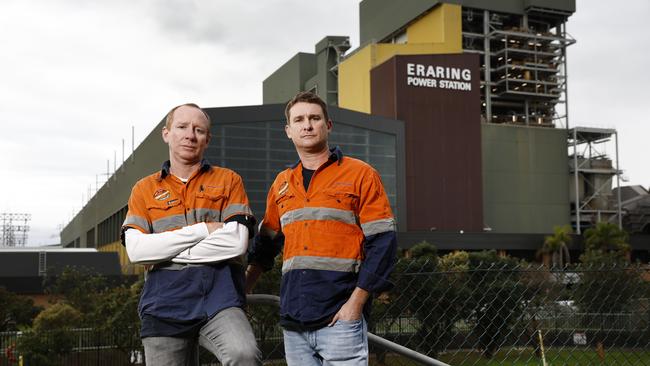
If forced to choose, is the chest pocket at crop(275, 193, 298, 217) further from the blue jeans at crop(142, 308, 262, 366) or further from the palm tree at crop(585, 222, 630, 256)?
the palm tree at crop(585, 222, 630, 256)

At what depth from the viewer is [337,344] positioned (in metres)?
3.35

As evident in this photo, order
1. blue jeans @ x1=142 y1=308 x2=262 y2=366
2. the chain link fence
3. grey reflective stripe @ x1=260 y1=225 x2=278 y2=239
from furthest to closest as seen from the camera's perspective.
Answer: the chain link fence < grey reflective stripe @ x1=260 y1=225 x2=278 y2=239 < blue jeans @ x1=142 y1=308 x2=262 y2=366

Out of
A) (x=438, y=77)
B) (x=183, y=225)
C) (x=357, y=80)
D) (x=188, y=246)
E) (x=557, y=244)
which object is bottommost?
(x=557, y=244)

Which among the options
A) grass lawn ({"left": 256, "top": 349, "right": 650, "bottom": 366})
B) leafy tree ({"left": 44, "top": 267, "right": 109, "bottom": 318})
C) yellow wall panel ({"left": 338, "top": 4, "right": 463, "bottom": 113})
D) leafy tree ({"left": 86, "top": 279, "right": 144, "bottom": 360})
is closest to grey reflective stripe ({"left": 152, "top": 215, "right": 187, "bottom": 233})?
grass lawn ({"left": 256, "top": 349, "right": 650, "bottom": 366})

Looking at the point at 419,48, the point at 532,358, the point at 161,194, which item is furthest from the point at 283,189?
the point at 419,48

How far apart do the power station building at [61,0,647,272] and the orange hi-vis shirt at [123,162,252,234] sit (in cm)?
5654

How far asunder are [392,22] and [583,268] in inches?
3323

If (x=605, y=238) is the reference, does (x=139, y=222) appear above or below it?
above

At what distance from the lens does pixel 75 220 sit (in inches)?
6102

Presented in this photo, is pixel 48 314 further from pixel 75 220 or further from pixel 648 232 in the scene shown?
pixel 75 220

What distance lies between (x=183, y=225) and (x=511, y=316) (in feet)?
9.48

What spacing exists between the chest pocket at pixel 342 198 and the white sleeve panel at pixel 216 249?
18.8 inches

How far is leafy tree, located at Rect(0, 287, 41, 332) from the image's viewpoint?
3828 cm

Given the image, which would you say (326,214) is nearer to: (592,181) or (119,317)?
(119,317)
